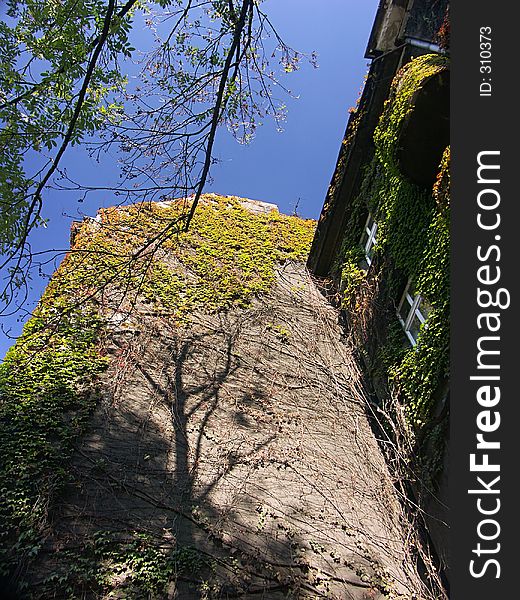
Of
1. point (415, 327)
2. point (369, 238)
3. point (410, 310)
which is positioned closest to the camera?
point (415, 327)

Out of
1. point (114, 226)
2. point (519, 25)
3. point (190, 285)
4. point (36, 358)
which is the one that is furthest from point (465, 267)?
point (114, 226)

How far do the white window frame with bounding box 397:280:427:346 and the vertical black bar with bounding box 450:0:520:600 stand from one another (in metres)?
2.67

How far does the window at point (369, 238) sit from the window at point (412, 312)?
5.81ft

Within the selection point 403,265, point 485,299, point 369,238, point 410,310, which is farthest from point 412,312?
point 485,299

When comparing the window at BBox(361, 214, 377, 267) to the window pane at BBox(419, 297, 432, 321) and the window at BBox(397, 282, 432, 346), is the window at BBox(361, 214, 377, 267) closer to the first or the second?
the window at BBox(397, 282, 432, 346)

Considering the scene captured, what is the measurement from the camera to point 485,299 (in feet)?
12.1

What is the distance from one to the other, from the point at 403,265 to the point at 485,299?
361cm

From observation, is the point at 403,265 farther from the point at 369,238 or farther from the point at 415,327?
the point at 369,238

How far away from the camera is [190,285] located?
10695 mm

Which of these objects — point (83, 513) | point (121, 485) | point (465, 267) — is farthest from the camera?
point (121, 485)

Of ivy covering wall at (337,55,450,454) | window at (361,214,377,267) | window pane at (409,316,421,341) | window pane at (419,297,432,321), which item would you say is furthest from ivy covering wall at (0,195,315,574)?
window pane at (409,316,421,341)

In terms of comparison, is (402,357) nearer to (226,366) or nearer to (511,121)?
(226,366)

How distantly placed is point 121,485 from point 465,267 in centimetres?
478

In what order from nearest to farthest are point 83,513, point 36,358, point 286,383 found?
1. point 83,513
2. point 36,358
3. point 286,383
